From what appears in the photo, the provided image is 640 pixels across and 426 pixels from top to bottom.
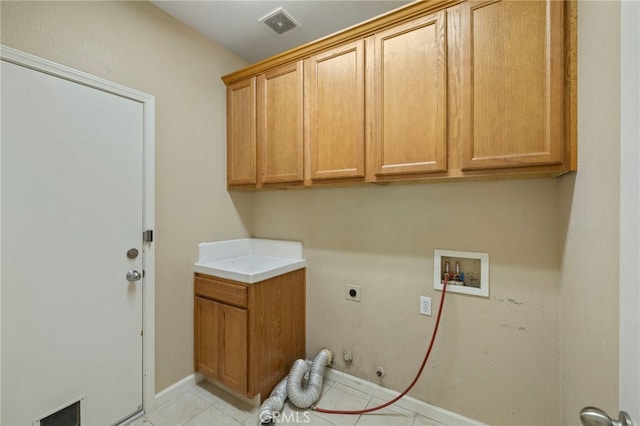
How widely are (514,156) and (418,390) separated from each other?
1.52 metres

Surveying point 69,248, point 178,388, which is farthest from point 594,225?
point 178,388

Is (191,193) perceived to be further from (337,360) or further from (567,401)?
(567,401)

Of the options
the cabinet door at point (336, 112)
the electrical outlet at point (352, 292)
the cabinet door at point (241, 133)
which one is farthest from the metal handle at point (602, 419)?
the cabinet door at point (241, 133)

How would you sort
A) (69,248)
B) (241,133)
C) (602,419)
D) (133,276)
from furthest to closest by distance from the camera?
(241,133) → (133,276) → (69,248) → (602,419)

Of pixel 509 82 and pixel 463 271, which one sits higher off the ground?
pixel 509 82

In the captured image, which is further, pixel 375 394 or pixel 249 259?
pixel 249 259

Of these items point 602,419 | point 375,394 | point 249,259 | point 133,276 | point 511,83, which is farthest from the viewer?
point 249,259

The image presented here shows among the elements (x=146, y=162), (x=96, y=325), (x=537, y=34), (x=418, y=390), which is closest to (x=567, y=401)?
(x=418, y=390)

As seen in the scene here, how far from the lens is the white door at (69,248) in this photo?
1.21 meters

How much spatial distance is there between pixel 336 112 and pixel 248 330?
1.49 metres

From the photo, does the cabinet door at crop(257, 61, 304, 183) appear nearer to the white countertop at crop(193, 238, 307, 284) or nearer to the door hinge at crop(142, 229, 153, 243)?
the white countertop at crop(193, 238, 307, 284)

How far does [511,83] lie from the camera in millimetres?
1198

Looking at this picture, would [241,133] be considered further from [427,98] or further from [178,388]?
[178,388]

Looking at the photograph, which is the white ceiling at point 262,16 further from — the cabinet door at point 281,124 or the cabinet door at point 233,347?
the cabinet door at point 233,347
